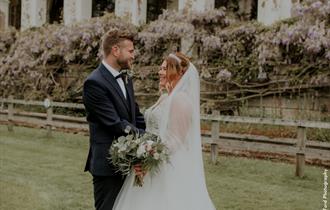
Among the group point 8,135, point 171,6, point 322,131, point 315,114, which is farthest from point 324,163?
point 171,6

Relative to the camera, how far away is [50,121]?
15.6 metres

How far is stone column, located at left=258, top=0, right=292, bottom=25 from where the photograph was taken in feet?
55.2

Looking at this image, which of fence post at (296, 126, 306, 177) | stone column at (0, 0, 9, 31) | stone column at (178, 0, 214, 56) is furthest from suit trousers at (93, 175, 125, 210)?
stone column at (0, 0, 9, 31)

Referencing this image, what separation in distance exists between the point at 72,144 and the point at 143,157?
32.6 ft

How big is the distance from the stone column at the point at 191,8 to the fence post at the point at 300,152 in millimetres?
8428

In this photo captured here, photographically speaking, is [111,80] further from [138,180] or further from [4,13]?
[4,13]

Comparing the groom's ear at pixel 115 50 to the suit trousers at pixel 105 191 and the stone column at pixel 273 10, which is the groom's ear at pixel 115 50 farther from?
the stone column at pixel 273 10

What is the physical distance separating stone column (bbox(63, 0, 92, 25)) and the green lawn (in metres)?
9.48

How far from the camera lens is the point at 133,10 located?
2052 centimetres

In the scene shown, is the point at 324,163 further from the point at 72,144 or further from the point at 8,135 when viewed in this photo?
the point at 8,135

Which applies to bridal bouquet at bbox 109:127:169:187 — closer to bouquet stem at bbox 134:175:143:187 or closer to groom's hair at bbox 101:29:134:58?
bouquet stem at bbox 134:175:143:187

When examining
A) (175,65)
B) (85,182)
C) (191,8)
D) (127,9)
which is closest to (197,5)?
(191,8)

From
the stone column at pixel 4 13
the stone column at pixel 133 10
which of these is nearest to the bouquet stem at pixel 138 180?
the stone column at pixel 133 10

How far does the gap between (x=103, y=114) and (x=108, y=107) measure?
66mm
